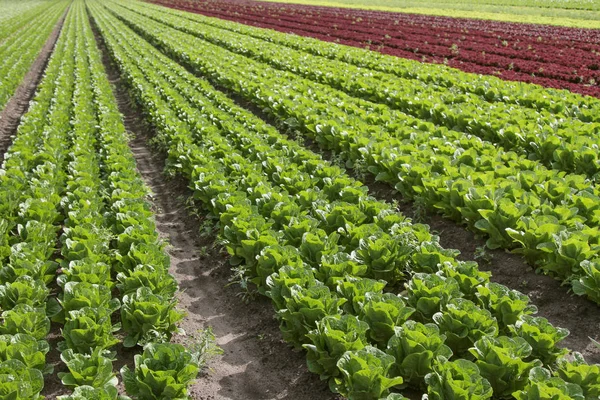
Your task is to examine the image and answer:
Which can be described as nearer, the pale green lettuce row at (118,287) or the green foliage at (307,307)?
the pale green lettuce row at (118,287)

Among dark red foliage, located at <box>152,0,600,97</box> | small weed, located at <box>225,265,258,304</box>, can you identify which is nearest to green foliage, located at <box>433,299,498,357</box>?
small weed, located at <box>225,265,258,304</box>

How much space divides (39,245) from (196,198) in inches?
124

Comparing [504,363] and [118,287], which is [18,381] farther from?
[504,363]

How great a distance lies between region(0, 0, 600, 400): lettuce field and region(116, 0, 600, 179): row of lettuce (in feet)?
0.19

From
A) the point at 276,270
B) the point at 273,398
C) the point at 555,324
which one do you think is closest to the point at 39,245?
the point at 276,270

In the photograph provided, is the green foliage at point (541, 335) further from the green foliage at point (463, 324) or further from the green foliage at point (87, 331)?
the green foliage at point (87, 331)

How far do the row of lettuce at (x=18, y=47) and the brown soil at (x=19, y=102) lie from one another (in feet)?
0.76

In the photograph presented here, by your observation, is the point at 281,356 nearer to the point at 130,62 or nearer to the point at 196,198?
the point at 196,198

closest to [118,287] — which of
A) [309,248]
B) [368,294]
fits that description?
[309,248]

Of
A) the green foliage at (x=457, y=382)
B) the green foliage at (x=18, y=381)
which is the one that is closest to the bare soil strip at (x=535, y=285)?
the green foliage at (x=457, y=382)

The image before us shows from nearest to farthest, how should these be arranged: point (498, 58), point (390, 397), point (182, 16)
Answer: point (390, 397) → point (498, 58) → point (182, 16)

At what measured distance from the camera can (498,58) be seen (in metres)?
19.1

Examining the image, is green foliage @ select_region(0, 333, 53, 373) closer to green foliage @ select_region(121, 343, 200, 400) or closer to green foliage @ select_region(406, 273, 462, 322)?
green foliage @ select_region(121, 343, 200, 400)

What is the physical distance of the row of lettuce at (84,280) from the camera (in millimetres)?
4332
